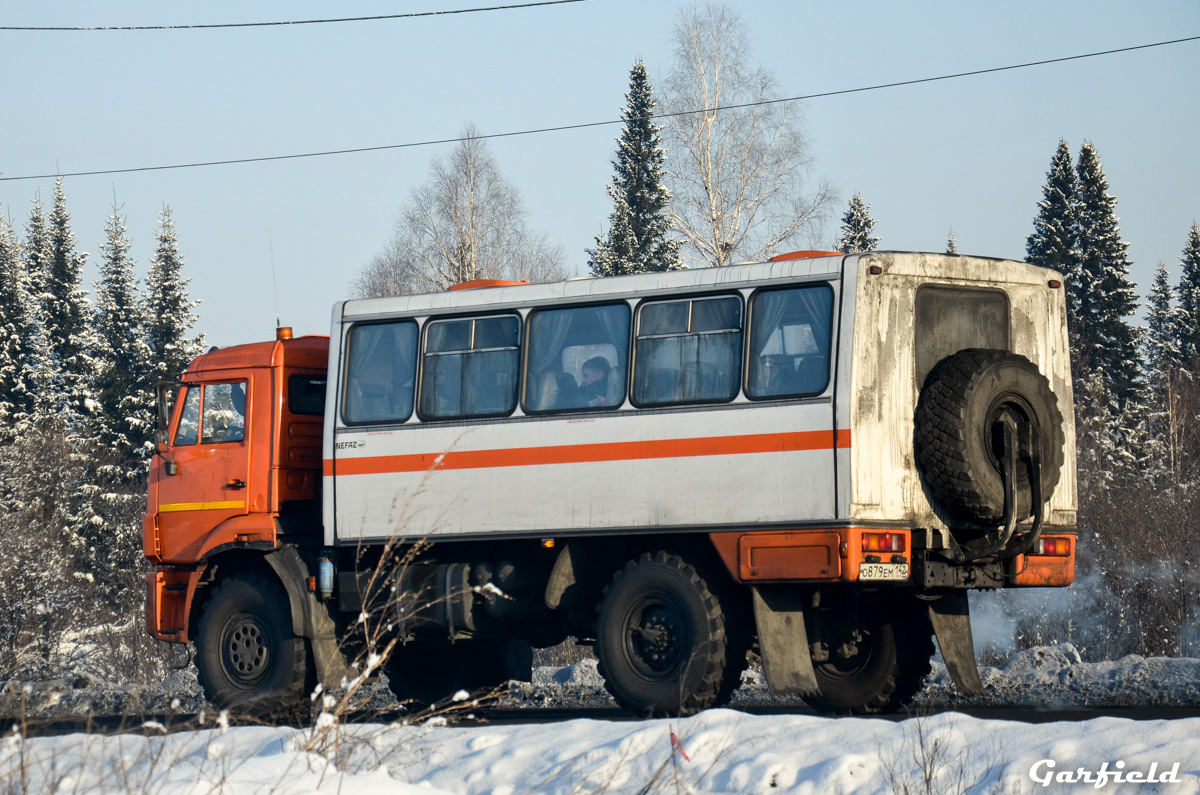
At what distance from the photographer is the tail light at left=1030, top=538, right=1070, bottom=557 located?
9.97 m

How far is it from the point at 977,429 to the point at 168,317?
120 feet

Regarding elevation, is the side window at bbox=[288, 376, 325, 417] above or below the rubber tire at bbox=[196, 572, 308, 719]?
above

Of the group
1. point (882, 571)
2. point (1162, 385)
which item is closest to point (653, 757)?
point (882, 571)

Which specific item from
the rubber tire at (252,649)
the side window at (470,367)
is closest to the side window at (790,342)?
the side window at (470,367)

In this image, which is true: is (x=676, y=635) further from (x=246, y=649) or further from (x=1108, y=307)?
(x=1108, y=307)

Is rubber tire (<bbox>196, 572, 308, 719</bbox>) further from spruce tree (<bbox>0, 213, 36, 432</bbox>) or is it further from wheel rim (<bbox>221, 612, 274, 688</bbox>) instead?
spruce tree (<bbox>0, 213, 36, 432</bbox>)

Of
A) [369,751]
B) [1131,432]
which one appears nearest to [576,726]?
[369,751]

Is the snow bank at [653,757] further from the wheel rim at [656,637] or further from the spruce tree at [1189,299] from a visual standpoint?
the spruce tree at [1189,299]

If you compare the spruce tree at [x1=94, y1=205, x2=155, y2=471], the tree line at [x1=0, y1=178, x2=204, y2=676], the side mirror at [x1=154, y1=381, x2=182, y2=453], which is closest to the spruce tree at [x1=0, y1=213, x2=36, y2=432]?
the tree line at [x1=0, y1=178, x2=204, y2=676]

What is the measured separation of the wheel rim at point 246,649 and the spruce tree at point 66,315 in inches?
1374

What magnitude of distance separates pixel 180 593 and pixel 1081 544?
1179cm

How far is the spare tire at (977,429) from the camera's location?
367 inches

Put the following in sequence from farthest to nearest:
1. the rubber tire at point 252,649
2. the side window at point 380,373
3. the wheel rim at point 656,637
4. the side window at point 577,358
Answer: the rubber tire at point 252,649
the side window at point 380,373
the side window at point 577,358
the wheel rim at point 656,637

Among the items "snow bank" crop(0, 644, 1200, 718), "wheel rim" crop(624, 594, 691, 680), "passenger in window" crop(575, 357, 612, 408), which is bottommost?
"snow bank" crop(0, 644, 1200, 718)
